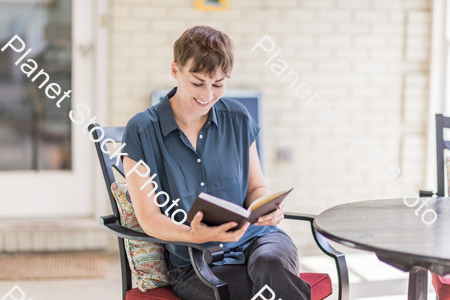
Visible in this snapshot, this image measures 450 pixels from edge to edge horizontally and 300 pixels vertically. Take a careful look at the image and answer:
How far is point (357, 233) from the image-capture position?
1.38m

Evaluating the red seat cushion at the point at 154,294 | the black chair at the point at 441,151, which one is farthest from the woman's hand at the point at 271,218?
the black chair at the point at 441,151

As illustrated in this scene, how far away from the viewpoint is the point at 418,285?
138cm

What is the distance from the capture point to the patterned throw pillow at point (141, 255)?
1693 mm

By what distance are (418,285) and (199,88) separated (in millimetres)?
929

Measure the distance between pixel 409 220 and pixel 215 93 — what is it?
0.78 metres

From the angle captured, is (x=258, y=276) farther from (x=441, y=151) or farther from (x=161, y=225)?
(x=441, y=151)

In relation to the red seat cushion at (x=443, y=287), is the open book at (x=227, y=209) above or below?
above

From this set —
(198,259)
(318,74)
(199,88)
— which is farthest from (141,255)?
(318,74)

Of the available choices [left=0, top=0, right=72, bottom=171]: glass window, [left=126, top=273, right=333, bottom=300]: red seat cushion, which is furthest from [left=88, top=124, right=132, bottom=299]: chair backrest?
[left=0, top=0, right=72, bottom=171]: glass window

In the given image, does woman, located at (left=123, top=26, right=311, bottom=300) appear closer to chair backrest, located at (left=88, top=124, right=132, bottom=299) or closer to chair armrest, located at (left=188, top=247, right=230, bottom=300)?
chair armrest, located at (left=188, top=247, right=230, bottom=300)

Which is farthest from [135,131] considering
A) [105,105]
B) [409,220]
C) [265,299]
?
[105,105]

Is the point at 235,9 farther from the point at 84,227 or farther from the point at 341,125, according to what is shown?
the point at 84,227

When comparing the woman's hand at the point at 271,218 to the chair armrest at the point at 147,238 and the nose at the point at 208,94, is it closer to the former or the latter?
the chair armrest at the point at 147,238

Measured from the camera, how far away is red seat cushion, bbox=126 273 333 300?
161 centimetres
